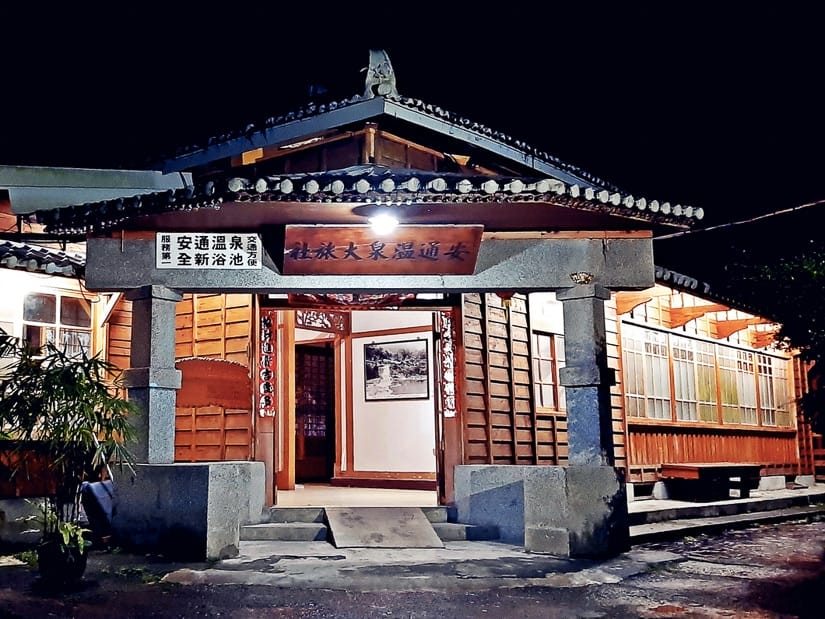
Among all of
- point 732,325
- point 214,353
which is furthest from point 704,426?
point 214,353

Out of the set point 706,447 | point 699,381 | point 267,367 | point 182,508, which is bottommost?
point 182,508

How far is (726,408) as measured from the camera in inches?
651

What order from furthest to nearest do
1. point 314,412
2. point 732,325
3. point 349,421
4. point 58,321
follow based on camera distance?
1. point 314,412
2. point 732,325
3. point 349,421
4. point 58,321

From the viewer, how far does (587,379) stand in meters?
9.04

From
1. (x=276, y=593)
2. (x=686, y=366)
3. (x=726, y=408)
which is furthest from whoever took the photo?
(x=726, y=408)

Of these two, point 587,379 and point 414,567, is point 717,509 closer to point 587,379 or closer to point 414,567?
point 587,379

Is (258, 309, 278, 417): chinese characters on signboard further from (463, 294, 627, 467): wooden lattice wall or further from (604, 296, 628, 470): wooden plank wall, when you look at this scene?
(604, 296, 628, 470): wooden plank wall

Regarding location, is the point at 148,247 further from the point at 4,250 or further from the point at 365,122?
the point at 365,122

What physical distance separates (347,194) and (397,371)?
686cm

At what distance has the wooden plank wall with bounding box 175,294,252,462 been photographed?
37.4 feet

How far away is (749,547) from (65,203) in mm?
10413

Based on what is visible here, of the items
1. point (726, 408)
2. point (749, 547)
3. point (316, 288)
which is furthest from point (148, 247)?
point (726, 408)

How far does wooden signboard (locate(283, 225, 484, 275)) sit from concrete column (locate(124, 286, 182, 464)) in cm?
154

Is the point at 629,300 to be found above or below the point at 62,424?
above
